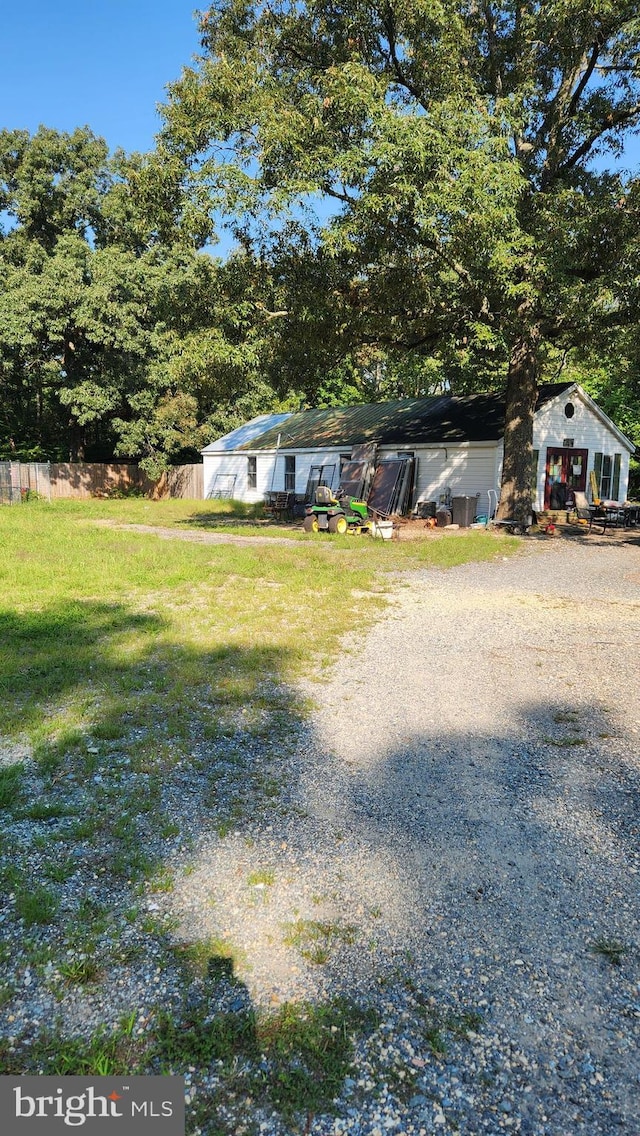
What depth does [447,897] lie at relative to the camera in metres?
2.59

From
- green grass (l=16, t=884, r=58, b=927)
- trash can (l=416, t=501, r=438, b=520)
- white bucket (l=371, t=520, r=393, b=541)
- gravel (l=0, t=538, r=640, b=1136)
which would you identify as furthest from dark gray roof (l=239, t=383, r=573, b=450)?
Answer: green grass (l=16, t=884, r=58, b=927)

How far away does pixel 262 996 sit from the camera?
2.09 m

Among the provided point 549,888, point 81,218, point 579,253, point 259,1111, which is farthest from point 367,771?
point 81,218

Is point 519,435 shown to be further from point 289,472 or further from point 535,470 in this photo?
point 289,472

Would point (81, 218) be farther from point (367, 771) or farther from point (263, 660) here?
point (367, 771)

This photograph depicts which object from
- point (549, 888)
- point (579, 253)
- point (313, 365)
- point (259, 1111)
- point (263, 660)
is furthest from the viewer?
point (313, 365)

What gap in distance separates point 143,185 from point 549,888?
15.1 m

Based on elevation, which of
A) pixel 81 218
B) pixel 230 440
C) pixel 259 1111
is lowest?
pixel 259 1111

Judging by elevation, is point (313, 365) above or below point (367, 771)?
above

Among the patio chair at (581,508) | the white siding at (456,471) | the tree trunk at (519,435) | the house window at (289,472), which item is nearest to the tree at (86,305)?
the house window at (289,472)

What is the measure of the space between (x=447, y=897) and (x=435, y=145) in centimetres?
1098

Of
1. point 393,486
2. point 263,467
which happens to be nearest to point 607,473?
point 393,486

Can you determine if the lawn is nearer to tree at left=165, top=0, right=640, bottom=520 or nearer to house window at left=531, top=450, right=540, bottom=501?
tree at left=165, top=0, right=640, bottom=520

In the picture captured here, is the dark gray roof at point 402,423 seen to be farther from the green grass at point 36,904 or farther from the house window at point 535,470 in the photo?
the green grass at point 36,904
